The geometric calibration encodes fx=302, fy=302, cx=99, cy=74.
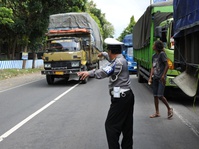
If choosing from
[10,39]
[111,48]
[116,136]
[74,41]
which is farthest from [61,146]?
[10,39]

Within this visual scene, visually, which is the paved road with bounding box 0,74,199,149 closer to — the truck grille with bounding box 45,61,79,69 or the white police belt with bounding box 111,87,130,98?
the white police belt with bounding box 111,87,130,98

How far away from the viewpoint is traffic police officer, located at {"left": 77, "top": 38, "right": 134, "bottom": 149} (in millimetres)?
4145

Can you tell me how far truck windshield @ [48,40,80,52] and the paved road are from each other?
565cm

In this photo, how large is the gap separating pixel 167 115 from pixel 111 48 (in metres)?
3.99

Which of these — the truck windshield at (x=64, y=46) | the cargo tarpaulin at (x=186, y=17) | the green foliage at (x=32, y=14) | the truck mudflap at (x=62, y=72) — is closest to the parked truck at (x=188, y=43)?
the cargo tarpaulin at (x=186, y=17)

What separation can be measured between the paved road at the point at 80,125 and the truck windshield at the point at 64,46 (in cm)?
565

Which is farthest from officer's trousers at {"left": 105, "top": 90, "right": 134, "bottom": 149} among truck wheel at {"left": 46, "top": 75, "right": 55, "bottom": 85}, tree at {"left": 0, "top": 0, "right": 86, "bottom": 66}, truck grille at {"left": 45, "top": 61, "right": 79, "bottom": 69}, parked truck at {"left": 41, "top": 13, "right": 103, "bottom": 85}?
tree at {"left": 0, "top": 0, "right": 86, "bottom": 66}

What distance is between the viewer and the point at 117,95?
4.16m

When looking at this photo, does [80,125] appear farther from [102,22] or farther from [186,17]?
[102,22]

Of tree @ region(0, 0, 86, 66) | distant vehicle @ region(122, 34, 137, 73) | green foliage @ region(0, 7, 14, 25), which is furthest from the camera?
tree @ region(0, 0, 86, 66)

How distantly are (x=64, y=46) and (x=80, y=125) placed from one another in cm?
935

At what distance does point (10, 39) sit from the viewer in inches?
1304

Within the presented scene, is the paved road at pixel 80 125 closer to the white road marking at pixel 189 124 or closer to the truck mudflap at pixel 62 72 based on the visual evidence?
the white road marking at pixel 189 124

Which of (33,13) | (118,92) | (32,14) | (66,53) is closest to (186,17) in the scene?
(118,92)
